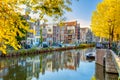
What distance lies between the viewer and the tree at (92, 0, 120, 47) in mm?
30922

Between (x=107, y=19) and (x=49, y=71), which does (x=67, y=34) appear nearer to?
(x=107, y=19)

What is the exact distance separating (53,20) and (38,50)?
55009 mm

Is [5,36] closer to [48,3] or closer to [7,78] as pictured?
[48,3]

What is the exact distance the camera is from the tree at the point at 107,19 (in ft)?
101

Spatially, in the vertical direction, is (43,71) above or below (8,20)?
below

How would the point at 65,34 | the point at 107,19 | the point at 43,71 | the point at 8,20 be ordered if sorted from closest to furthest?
1. the point at 8,20
2. the point at 43,71
3. the point at 107,19
4. the point at 65,34

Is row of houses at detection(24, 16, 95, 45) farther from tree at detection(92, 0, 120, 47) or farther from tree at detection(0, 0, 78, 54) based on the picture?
tree at detection(0, 0, 78, 54)

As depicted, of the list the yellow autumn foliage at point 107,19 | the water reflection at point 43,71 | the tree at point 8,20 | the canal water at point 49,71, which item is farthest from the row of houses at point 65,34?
the tree at point 8,20

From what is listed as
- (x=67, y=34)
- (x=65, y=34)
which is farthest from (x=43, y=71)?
(x=67, y=34)

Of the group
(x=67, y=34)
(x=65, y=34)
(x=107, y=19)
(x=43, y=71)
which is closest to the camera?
(x=43, y=71)

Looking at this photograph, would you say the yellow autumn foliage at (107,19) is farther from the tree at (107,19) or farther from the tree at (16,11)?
the tree at (16,11)

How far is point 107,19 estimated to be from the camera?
3150 centimetres

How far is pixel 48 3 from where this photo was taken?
436cm

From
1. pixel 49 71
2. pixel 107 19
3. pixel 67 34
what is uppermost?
pixel 107 19
